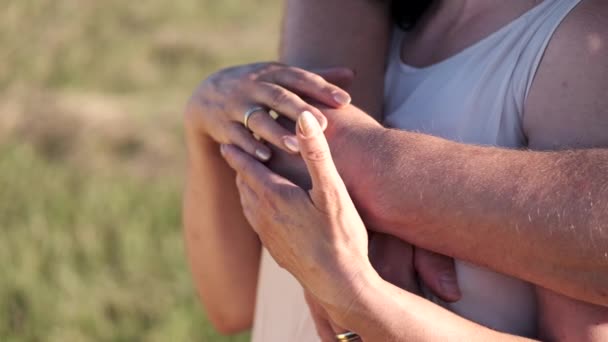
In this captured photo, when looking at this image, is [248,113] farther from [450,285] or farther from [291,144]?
[450,285]

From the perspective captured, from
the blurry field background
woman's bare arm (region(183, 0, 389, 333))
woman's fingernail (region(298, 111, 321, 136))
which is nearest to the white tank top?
woman's bare arm (region(183, 0, 389, 333))

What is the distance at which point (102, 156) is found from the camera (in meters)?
5.57

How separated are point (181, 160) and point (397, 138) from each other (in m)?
4.15

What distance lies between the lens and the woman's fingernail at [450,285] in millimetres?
1599

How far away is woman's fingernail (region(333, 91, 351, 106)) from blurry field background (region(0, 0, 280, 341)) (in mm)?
2372

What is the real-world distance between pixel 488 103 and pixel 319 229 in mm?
365

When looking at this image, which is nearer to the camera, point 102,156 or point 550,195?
point 550,195

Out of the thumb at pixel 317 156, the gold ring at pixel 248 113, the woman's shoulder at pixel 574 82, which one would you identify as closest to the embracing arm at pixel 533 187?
the woman's shoulder at pixel 574 82

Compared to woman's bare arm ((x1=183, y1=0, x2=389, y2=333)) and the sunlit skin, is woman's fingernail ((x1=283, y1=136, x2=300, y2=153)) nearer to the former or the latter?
woman's bare arm ((x1=183, y1=0, x2=389, y2=333))

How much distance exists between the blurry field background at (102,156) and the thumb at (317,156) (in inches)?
102

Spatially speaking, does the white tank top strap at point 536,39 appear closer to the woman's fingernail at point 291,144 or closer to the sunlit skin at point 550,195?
the sunlit skin at point 550,195

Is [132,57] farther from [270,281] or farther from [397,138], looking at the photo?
[397,138]

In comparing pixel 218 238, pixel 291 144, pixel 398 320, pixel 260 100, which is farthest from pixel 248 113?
pixel 398 320

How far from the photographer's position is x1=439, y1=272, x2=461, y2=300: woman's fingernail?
1599 millimetres
